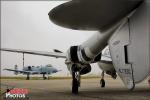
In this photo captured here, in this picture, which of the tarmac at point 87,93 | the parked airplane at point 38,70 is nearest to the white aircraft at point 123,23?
the tarmac at point 87,93

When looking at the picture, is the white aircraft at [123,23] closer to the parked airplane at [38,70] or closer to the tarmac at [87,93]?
the tarmac at [87,93]

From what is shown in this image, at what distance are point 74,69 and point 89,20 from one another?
21.6ft

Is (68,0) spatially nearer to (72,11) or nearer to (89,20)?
(72,11)

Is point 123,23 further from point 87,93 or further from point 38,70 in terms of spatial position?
point 38,70

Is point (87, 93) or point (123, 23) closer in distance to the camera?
point (123, 23)

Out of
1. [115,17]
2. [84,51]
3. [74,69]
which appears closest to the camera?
[115,17]

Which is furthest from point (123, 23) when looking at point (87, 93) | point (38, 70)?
point (38, 70)

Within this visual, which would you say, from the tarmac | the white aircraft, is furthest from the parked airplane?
the white aircraft

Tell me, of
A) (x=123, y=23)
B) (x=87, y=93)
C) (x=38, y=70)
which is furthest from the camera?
(x=38, y=70)

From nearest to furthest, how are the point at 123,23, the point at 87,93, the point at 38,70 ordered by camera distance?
1. the point at 123,23
2. the point at 87,93
3. the point at 38,70

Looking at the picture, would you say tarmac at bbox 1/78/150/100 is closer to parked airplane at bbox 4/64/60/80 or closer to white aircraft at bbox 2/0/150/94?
white aircraft at bbox 2/0/150/94

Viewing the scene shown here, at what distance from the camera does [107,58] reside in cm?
2014

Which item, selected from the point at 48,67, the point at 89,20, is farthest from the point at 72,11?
the point at 48,67

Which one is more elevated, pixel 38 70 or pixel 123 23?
pixel 123 23
